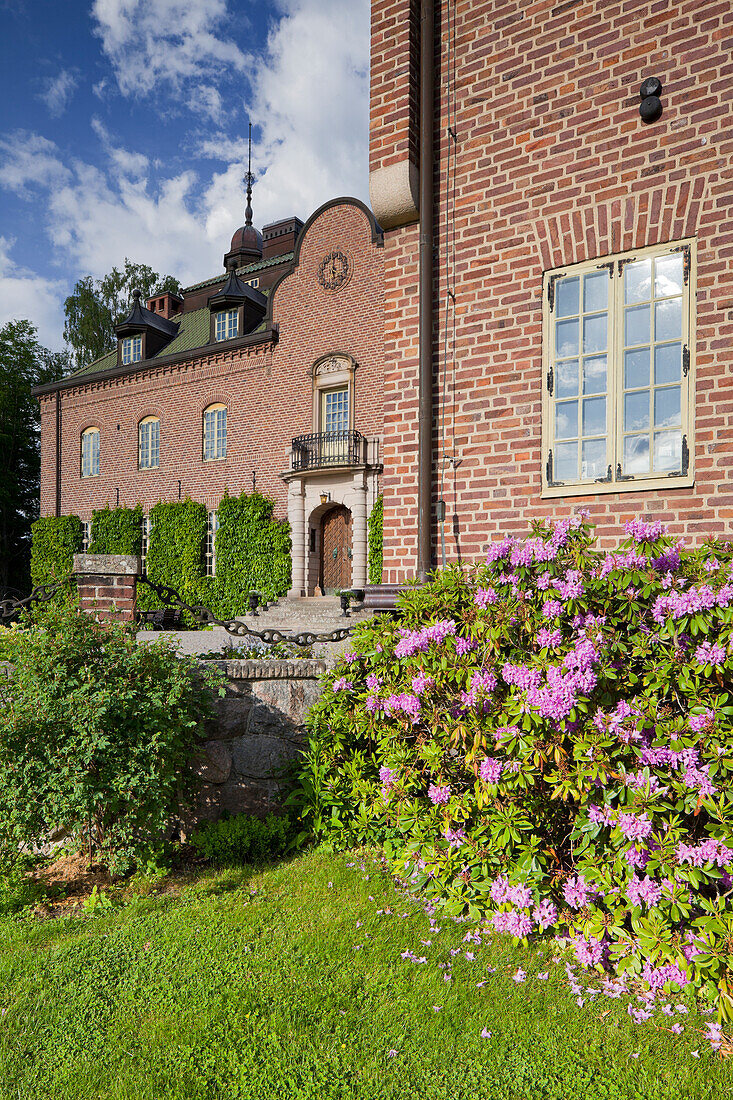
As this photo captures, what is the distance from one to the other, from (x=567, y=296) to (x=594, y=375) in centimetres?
54

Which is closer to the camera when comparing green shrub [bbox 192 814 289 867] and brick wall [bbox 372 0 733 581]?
green shrub [bbox 192 814 289 867]

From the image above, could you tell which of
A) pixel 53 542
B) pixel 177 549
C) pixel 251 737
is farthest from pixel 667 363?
pixel 53 542

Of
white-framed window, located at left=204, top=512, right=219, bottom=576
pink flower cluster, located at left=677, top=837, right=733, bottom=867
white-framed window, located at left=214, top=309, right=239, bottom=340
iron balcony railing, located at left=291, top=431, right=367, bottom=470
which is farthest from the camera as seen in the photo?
white-framed window, located at left=214, top=309, right=239, bottom=340

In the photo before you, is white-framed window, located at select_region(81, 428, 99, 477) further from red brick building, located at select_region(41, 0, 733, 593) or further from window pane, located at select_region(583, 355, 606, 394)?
window pane, located at select_region(583, 355, 606, 394)

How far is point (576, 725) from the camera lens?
2.62m

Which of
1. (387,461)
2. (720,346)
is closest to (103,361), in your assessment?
(387,461)

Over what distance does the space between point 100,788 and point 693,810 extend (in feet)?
8.38

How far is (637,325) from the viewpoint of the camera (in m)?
3.92

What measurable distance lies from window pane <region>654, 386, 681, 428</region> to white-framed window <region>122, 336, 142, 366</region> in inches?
886

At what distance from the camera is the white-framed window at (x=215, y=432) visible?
20.5 metres

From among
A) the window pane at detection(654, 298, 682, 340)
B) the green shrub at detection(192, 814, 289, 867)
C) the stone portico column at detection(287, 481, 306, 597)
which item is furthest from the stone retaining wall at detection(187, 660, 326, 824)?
the stone portico column at detection(287, 481, 306, 597)

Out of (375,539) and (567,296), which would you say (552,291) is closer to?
(567,296)

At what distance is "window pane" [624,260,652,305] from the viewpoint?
3.85 meters

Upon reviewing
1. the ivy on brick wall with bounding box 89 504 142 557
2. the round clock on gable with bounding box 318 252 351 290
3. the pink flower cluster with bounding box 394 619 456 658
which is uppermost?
the round clock on gable with bounding box 318 252 351 290
